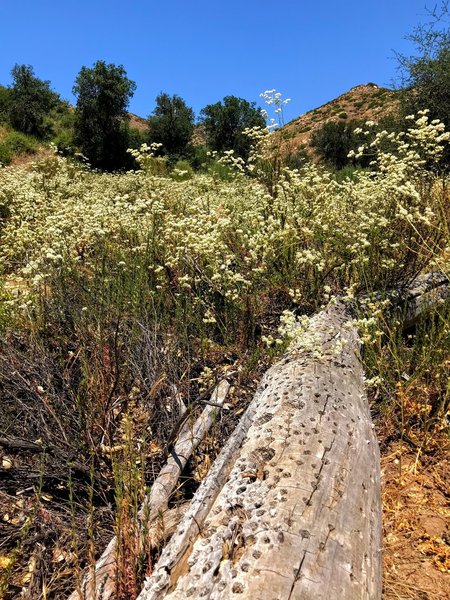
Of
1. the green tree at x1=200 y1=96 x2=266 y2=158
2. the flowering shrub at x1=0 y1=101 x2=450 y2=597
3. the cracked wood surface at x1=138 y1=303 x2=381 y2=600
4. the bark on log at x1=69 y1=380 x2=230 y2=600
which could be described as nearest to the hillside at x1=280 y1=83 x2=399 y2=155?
the green tree at x1=200 y1=96 x2=266 y2=158

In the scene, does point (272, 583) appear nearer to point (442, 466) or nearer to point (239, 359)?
point (442, 466)

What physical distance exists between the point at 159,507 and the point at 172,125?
2552 cm

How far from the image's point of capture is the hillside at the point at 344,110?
34.2m

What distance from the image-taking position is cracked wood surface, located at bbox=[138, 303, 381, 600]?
134cm

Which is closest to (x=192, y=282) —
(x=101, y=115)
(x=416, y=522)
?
(x=416, y=522)

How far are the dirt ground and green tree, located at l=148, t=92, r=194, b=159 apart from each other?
2356 cm

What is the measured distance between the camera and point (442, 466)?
2508mm

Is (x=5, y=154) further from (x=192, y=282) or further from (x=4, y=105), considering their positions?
(x=192, y=282)

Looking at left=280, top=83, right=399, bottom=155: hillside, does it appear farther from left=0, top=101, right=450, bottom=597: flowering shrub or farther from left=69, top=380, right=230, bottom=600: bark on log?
left=69, top=380, right=230, bottom=600: bark on log

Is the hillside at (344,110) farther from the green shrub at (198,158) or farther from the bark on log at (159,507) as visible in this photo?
the bark on log at (159,507)

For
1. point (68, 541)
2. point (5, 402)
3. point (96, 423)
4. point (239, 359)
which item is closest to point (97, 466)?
point (96, 423)

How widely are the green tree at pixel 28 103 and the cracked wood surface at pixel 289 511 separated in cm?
2343

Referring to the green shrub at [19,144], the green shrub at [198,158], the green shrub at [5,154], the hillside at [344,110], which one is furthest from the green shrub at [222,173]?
the hillside at [344,110]

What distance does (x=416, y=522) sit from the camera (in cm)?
220
